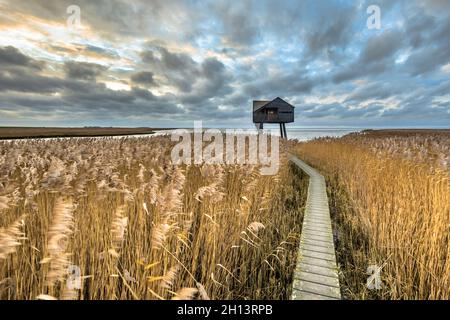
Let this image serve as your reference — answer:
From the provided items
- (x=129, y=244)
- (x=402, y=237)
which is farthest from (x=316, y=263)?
(x=129, y=244)

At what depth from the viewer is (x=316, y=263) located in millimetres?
3760

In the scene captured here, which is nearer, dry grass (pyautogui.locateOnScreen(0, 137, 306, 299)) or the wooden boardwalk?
dry grass (pyautogui.locateOnScreen(0, 137, 306, 299))

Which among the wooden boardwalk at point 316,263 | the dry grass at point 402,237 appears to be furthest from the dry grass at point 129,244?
the dry grass at point 402,237

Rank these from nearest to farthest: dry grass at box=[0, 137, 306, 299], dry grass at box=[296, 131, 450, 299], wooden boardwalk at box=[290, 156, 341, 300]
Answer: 1. dry grass at box=[0, 137, 306, 299]
2. wooden boardwalk at box=[290, 156, 341, 300]
3. dry grass at box=[296, 131, 450, 299]

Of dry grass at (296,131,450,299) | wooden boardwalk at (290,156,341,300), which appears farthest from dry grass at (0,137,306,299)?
dry grass at (296,131,450,299)

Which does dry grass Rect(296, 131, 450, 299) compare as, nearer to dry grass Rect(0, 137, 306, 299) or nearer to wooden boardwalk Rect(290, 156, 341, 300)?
wooden boardwalk Rect(290, 156, 341, 300)

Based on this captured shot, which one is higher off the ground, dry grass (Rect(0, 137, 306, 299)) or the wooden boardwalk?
dry grass (Rect(0, 137, 306, 299))

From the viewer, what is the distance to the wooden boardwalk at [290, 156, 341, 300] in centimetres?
307
